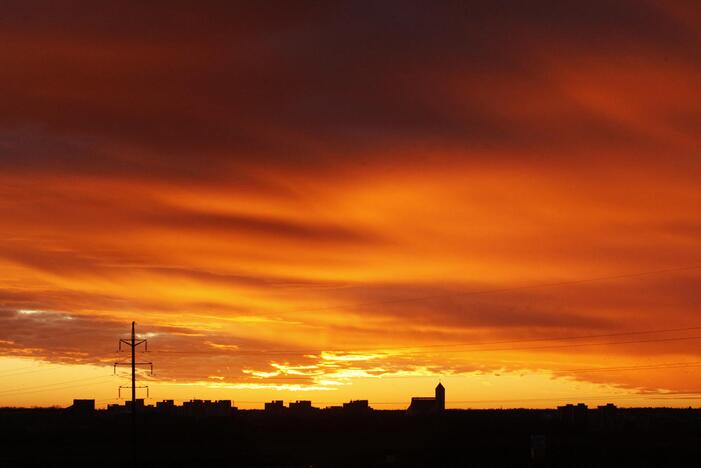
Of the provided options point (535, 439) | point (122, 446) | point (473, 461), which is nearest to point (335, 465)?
point (473, 461)

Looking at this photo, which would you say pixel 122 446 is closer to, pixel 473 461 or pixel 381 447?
pixel 381 447

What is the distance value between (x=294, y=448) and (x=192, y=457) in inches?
1147

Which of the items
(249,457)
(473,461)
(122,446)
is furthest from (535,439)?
(122,446)

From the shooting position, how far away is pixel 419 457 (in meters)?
143

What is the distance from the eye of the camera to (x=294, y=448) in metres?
182

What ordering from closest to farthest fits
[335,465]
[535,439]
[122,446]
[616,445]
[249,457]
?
[535,439]
[335,465]
[249,457]
[616,445]
[122,446]

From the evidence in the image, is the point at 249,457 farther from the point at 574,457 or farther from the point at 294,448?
the point at 574,457

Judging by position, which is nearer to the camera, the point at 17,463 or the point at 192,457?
the point at 17,463

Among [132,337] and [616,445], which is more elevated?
[132,337]

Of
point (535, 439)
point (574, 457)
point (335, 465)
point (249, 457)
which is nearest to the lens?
point (535, 439)

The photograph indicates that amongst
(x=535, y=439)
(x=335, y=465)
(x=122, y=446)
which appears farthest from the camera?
(x=122, y=446)

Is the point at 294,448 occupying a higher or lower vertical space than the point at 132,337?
lower

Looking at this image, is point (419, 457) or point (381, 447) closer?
point (419, 457)

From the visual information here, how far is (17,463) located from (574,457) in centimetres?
8790
